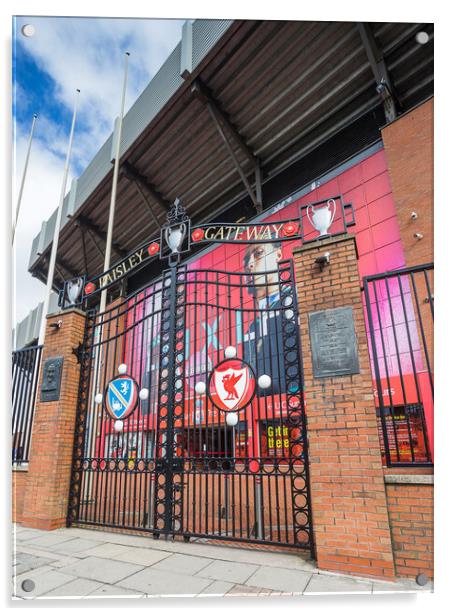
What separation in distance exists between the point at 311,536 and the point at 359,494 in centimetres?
79

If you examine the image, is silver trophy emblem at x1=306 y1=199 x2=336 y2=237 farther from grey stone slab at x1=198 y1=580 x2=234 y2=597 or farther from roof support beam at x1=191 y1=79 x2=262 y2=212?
roof support beam at x1=191 y1=79 x2=262 y2=212

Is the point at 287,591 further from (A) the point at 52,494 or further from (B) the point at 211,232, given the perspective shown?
(B) the point at 211,232

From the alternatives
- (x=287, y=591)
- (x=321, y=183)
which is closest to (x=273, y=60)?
(x=321, y=183)

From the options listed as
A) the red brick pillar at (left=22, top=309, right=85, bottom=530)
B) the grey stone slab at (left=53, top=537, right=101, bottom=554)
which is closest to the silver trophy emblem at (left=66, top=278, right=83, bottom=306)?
the red brick pillar at (left=22, top=309, right=85, bottom=530)

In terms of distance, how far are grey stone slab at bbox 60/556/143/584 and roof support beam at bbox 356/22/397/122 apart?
10238mm

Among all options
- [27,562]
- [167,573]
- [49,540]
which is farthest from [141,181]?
[167,573]

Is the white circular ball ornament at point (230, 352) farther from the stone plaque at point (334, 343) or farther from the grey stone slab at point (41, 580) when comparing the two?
the grey stone slab at point (41, 580)

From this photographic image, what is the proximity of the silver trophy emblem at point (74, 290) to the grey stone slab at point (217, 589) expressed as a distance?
4980 millimetres

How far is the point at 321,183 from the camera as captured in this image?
10.9 metres

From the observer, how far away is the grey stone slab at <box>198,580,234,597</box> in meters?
2.87

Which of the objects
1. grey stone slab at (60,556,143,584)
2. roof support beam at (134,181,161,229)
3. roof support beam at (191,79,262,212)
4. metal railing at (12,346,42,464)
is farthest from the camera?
roof support beam at (134,181,161,229)

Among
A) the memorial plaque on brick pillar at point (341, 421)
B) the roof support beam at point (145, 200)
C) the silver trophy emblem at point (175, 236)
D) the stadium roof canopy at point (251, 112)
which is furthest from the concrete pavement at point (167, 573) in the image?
the roof support beam at point (145, 200)

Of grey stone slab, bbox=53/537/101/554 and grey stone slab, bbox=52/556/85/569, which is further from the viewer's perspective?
grey stone slab, bbox=53/537/101/554

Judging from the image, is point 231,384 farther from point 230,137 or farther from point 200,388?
point 230,137
